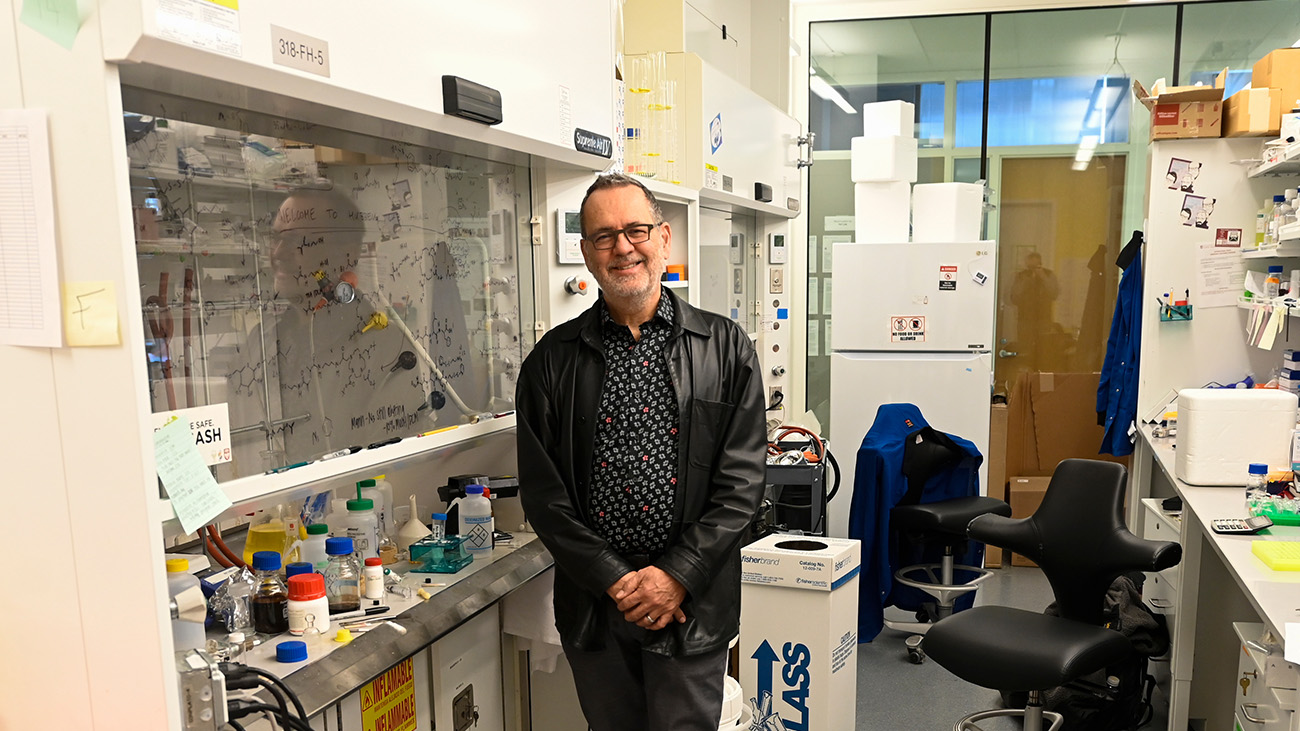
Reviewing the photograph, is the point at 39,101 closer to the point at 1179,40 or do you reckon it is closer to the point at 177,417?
the point at 177,417

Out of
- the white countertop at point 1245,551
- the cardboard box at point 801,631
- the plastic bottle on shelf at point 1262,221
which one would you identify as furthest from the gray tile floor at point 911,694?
the plastic bottle on shelf at point 1262,221

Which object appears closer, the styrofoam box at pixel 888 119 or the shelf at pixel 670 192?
the shelf at pixel 670 192

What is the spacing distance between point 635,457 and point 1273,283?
304cm

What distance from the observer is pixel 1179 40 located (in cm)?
528

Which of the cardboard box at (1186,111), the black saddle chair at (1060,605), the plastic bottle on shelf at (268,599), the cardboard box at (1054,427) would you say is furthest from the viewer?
the cardboard box at (1054,427)

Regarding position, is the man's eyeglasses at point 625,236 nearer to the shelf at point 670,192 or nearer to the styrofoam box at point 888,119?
the shelf at point 670,192

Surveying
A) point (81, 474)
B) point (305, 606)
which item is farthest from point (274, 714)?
point (81, 474)

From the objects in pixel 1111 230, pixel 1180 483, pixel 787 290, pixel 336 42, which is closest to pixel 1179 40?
pixel 1111 230

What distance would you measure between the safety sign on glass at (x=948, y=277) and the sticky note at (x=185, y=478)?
406 cm

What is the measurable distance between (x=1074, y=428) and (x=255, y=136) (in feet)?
15.8

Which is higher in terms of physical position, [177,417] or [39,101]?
[39,101]

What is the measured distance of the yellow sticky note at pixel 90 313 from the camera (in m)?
1.21

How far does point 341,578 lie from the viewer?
6.15 feet

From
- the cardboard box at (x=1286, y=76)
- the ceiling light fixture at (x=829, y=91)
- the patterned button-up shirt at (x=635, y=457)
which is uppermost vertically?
the ceiling light fixture at (x=829, y=91)
